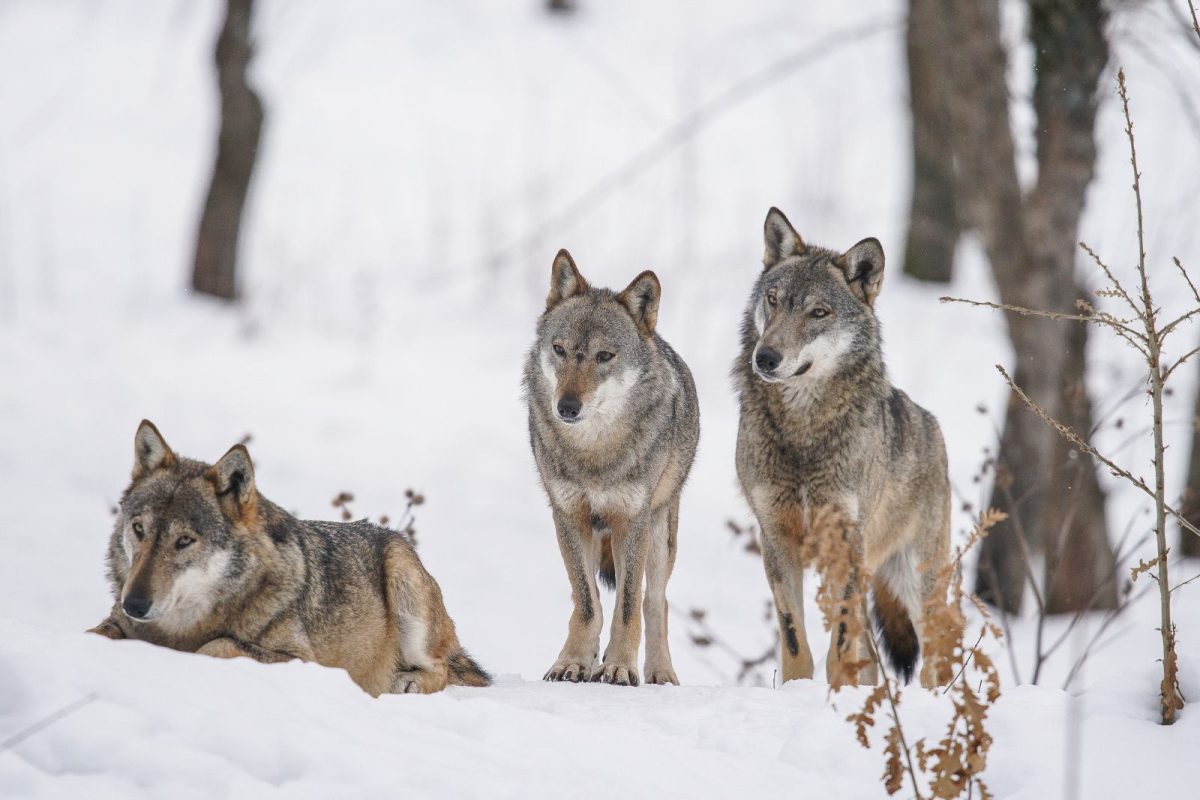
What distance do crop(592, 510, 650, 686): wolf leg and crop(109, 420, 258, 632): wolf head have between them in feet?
6.27

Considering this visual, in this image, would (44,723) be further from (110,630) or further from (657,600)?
(657,600)

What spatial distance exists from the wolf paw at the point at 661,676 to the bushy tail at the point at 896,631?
1252 millimetres

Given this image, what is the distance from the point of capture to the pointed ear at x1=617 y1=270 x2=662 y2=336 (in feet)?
21.2

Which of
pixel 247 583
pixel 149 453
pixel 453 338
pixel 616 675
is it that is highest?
pixel 453 338

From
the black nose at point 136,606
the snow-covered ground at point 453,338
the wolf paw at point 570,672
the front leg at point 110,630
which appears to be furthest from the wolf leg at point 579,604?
the black nose at point 136,606

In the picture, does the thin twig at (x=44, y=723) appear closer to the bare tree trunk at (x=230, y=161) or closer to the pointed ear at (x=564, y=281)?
the pointed ear at (x=564, y=281)

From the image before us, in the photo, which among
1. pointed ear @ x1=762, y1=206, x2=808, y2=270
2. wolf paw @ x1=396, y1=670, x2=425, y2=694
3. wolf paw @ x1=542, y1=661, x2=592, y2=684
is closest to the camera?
wolf paw @ x1=396, y1=670, x2=425, y2=694

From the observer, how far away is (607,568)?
6.67 metres

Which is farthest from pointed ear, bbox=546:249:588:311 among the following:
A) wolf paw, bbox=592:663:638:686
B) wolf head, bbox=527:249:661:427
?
wolf paw, bbox=592:663:638:686

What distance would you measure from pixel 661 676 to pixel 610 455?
1.14m

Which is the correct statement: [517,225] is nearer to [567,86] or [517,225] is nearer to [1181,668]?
[567,86]

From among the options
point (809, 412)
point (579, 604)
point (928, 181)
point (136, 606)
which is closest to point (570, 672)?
point (579, 604)

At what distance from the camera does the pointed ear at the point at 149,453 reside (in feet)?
16.0

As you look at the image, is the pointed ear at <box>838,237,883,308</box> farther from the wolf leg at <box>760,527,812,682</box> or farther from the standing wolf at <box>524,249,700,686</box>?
the wolf leg at <box>760,527,812,682</box>
